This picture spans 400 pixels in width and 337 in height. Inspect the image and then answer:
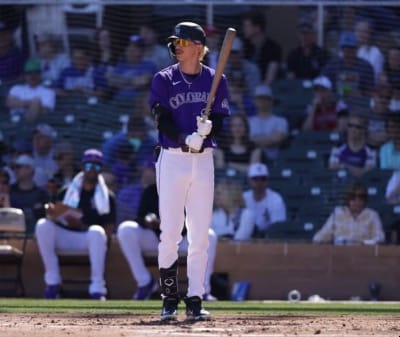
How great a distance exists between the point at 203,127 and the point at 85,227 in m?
5.79

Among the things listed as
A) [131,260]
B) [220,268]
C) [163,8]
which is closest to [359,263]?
[220,268]

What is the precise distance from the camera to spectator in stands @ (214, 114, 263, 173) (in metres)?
15.2

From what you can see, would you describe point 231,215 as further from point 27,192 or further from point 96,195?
point 27,192

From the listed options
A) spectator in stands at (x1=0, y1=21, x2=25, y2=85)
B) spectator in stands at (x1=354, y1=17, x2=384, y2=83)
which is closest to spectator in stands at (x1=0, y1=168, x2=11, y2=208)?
spectator in stands at (x1=0, y1=21, x2=25, y2=85)

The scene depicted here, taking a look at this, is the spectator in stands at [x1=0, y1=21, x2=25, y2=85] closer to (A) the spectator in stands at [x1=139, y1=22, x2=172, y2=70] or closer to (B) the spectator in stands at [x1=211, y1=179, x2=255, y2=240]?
(A) the spectator in stands at [x1=139, y1=22, x2=172, y2=70]

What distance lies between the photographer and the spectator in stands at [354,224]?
1384 centimetres

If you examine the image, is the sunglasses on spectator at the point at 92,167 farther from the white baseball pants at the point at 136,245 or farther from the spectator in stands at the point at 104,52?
the spectator in stands at the point at 104,52

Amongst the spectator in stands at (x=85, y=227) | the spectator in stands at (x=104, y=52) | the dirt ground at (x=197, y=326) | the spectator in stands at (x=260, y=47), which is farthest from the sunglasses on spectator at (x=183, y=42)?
the spectator in stands at (x=104, y=52)

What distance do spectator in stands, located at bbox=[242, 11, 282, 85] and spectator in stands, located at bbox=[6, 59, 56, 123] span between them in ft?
8.95

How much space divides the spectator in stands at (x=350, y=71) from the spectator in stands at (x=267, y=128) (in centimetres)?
100

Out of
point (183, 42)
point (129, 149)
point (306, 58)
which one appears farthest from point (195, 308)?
point (306, 58)

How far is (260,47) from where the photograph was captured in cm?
1688

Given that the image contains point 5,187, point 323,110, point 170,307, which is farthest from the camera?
point 323,110

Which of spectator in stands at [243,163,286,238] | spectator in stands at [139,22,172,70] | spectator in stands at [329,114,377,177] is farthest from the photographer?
spectator in stands at [139,22,172,70]
